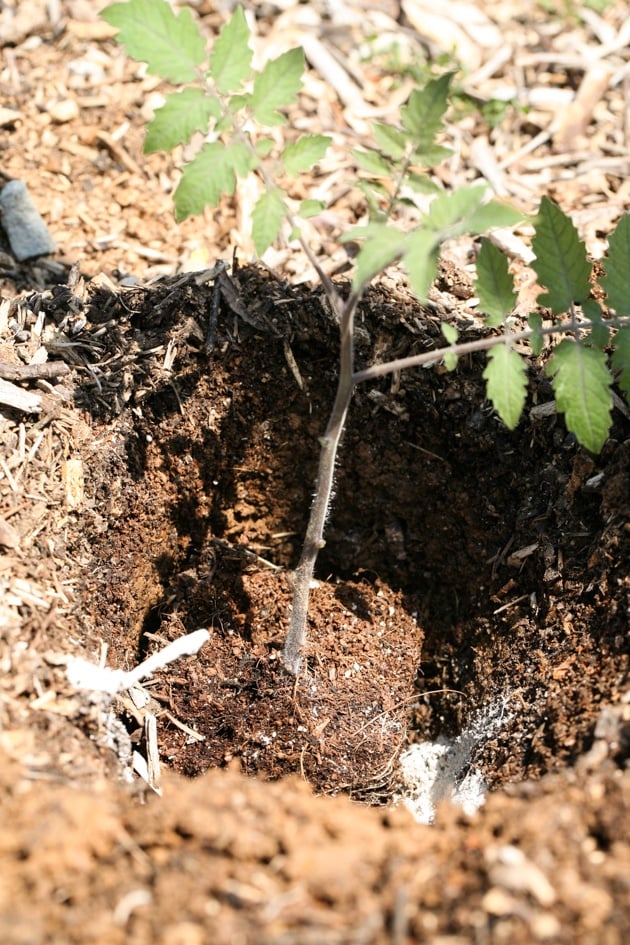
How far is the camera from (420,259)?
1.30 meters

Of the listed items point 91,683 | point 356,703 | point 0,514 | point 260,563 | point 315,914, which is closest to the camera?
point 315,914

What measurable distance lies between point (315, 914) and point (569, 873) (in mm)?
398

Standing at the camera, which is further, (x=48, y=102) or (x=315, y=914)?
(x=48, y=102)

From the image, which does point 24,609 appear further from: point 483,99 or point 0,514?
point 483,99

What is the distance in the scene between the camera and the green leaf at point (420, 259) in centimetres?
129

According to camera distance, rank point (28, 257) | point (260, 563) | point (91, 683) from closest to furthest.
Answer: point (91, 683)
point (260, 563)
point (28, 257)

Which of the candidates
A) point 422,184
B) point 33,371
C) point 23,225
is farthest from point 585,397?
point 23,225

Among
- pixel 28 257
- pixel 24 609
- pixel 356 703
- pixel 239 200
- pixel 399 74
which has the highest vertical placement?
pixel 399 74

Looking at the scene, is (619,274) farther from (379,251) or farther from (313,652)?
(313,652)

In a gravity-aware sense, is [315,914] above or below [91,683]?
below

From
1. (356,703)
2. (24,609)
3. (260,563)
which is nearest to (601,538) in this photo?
(356,703)

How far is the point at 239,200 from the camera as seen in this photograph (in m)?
2.98

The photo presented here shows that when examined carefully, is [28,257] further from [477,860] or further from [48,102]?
[477,860]

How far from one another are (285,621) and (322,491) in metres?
0.61
